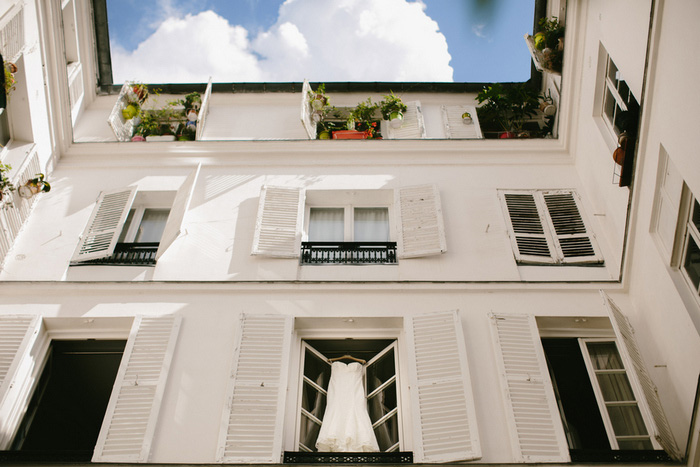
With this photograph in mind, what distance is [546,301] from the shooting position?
6223mm

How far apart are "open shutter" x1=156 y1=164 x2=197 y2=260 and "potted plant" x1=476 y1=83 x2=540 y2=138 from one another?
190 inches

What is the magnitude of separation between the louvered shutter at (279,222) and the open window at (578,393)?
2.54 meters

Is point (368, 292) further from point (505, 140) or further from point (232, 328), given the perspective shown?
point (505, 140)

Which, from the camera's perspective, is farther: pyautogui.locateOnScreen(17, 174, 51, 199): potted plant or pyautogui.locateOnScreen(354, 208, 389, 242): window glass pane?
pyautogui.locateOnScreen(354, 208, 389, 242): window glass pane

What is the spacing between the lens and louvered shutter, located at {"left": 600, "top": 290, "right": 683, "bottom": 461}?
4812mm

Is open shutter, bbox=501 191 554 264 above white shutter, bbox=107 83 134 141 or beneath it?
beneath

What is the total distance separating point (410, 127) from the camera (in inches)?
377

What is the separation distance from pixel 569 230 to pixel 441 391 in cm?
293

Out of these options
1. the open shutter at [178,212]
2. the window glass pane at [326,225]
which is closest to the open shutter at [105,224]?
the open shutter at [178,212]

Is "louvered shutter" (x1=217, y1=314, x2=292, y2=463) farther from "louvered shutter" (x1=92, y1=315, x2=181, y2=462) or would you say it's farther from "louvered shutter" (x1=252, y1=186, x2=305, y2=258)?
"louvered shutter" (x1=252, y1=186, x2=305, y2=258)

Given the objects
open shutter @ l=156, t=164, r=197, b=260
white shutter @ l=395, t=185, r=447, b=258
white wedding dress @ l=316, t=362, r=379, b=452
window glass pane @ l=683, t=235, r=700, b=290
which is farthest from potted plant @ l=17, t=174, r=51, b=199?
window glass pane @ l=683, t=235, r=700, b=290

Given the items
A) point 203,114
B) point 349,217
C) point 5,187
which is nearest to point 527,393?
point 349,217

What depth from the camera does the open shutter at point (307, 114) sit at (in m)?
8.99

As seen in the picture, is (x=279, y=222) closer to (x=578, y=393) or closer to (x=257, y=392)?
(x=257, y=392)
